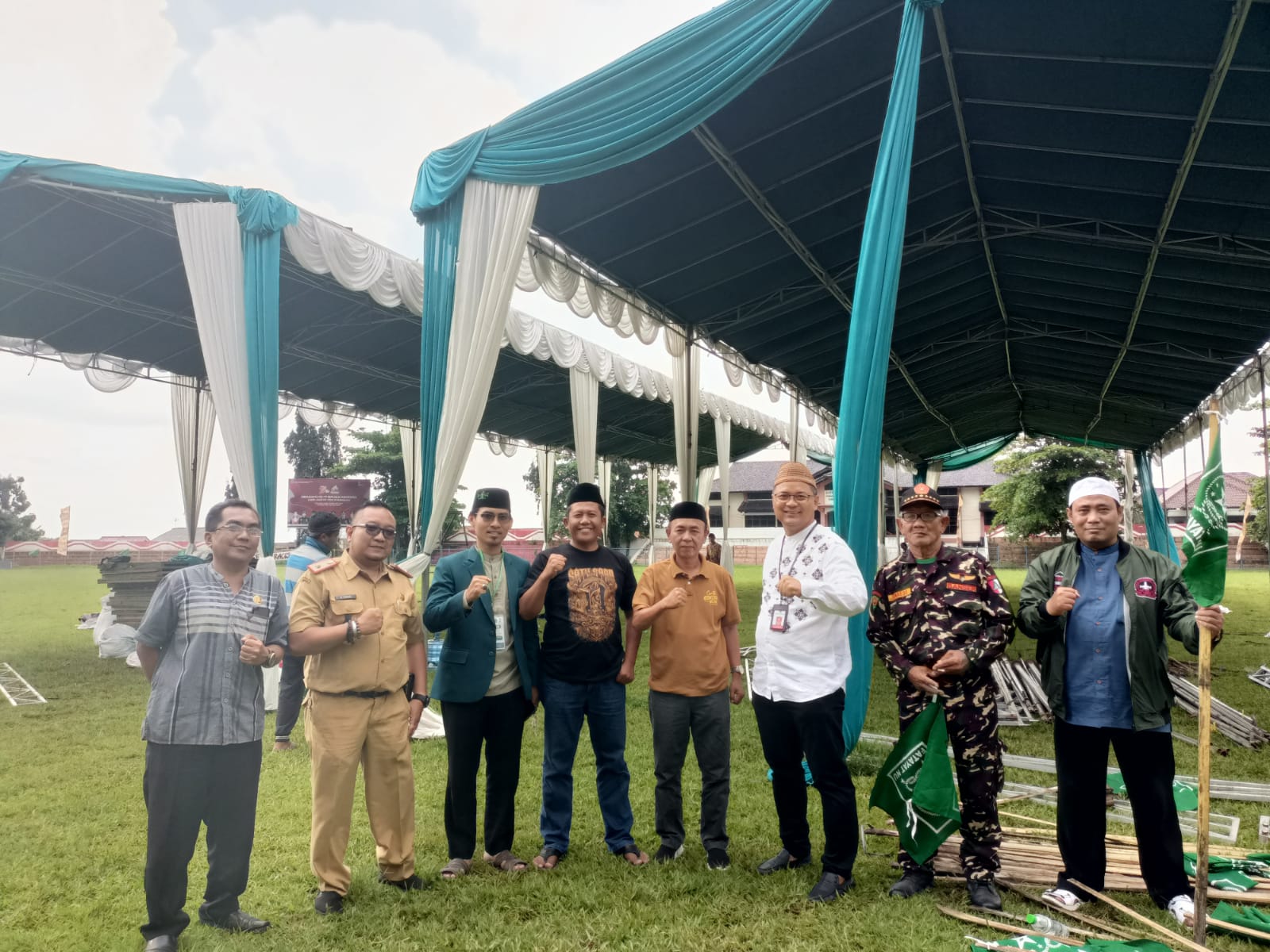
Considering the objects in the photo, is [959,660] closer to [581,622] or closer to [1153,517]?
[581,622]

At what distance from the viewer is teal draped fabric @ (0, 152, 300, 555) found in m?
5.82

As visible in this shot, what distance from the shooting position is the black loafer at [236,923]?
2.66 metres

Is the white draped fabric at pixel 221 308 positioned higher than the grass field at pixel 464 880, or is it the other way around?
the white draped fabric at pixel 221 308

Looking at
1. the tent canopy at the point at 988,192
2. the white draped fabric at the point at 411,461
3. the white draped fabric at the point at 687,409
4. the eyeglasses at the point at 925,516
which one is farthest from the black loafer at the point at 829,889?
the white draped fabric at the point at 411,461

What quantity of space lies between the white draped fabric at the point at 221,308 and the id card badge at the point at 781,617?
14.5 ft

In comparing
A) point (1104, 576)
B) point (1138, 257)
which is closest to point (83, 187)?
point (1104, 576)

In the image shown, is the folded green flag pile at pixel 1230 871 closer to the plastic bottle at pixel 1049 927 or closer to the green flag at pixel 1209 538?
the plastic bottle at pixel 1049 927

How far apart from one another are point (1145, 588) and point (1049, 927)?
1.15 metres

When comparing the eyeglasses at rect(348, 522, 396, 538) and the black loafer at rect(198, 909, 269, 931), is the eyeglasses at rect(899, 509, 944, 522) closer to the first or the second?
the eyeglasses at rect(348, 522, 396, 538)

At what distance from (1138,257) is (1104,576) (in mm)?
7190

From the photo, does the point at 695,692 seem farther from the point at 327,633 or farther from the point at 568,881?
the point at 327,633

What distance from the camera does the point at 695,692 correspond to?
3139mm

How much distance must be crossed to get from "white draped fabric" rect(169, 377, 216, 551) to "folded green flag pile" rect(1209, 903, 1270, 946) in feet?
37.0

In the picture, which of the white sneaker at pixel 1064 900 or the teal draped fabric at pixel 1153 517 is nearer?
the white sneaker at pixel 1064 900
